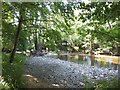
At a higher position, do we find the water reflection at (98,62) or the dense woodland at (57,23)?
the dense woodland at (57,23)

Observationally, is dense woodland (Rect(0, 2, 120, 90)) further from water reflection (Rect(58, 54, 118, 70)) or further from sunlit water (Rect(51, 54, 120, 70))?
water reflection (Rect(58, 54, 118, 70))

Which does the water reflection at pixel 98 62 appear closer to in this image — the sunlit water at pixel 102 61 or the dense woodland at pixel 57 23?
the sunlit water at pixel 102 61

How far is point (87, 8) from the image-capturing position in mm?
2713

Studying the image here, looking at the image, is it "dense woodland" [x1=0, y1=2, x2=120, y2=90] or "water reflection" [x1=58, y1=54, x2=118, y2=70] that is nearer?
"dense woodland" [x1=0, y1=2, x2=120, y2=90]

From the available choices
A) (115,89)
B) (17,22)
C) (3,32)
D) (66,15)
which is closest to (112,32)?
(115,89)

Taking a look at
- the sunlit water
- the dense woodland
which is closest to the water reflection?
the sunlit water

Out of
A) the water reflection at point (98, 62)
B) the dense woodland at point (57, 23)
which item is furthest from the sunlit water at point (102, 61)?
the dense woodland at point (57, 23)

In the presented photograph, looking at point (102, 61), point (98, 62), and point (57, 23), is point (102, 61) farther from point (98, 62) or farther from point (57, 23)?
point (57, 23)

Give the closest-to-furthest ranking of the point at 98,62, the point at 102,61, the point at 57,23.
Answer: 1. the point at 57,23
2. the point at 98,62
3. the point at 102,61

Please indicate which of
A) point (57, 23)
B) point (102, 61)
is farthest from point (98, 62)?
point (57, 23)

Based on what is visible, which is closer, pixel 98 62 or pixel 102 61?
pixel 98 62

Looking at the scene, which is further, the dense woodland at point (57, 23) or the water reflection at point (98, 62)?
the water reflection at point (98, 62)

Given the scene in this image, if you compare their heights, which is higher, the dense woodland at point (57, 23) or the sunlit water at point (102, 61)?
the dense woodland at point (57, 23)

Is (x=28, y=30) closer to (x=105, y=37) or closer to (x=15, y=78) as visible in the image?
(x=15, y=78)
